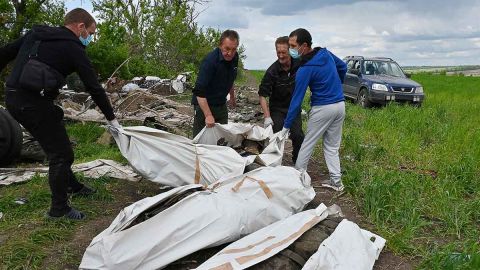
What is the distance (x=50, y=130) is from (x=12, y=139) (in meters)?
2.20

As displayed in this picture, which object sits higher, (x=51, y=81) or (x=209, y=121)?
(x=51, y=81)

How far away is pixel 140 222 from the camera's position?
294cm

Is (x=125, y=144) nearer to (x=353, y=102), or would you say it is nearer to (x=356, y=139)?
(x=356, y=139)

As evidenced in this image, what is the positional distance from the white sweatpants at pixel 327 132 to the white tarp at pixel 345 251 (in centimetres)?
151

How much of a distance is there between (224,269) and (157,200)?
0.77 m

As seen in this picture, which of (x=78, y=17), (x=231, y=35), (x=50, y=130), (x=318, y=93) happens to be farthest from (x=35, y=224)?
(x=318, y=93)

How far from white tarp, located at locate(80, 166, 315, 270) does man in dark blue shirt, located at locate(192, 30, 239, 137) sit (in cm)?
124

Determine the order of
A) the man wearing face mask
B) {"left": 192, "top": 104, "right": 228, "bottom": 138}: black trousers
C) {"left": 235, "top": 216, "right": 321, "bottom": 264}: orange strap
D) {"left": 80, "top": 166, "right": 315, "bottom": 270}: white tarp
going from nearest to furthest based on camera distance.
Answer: {"left": 235, "top": 216, "right": 321, "bottom": 264}: orange strap < {"left": 80, "top": 166, "right": 315, "bottom": 270}: white tarp < the man wearing face mask < {"left": 192, "top": 104, "right": 228, "bottom": 138}: black trousers

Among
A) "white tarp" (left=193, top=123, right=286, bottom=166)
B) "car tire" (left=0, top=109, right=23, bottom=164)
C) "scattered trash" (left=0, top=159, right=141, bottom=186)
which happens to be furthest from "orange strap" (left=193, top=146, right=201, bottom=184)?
"car tire" (left=0, top=109, right=23, bottom=164)

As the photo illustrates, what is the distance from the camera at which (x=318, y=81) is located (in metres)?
4.46

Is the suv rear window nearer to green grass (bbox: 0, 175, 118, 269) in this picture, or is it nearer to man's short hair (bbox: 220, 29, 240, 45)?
man's short hair (bbox: 220, 29, 240, 45)

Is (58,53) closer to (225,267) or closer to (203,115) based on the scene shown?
(203,115)

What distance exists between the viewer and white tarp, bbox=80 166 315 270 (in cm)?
275

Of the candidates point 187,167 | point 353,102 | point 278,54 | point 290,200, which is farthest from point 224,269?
point 353,102
